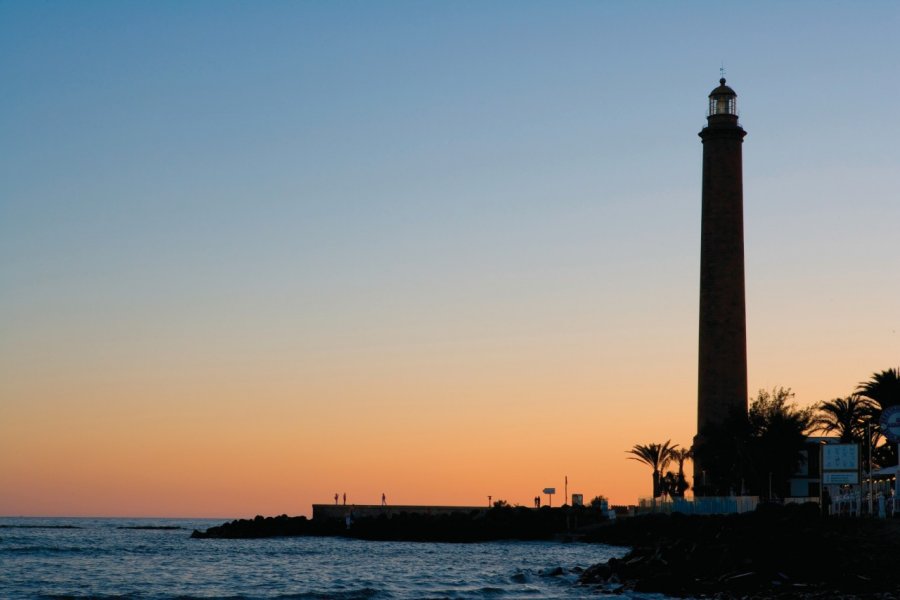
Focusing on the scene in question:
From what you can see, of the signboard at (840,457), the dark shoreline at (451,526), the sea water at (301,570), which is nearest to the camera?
the sea water at (301,570)

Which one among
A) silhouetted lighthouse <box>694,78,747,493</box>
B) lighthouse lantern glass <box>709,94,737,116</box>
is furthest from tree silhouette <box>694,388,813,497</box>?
lighthouse lantern glass <box>709,94,737,116</box>

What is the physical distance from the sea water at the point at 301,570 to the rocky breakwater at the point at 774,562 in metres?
1.77

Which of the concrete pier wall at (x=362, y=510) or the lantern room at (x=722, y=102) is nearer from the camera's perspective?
the lantern room at (x=722, y=102)

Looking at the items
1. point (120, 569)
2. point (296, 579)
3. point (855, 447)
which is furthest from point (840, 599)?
point (120, 569)

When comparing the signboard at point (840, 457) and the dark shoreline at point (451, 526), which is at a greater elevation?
the signboard at point (840, 457)

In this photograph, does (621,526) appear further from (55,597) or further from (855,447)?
(55,597)

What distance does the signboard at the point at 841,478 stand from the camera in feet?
168

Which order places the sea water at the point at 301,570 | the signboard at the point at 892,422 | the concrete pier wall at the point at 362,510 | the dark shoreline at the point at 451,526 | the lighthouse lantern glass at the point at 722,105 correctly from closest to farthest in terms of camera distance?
the sea water at the point at 301,570
the signboard at the point at 892,422
the lighthouse lantern glass at the point at 722,105
the dark shoreline at the point at 451,526
the concrete pier wall at the point at 362,510

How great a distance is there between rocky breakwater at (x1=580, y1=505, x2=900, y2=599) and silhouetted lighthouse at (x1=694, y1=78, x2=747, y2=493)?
3219 centimetres

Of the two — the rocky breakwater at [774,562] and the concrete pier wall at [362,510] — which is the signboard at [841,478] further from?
the concrete pier wall at [362,510]

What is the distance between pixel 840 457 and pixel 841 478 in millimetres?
1038

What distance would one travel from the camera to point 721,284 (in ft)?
278

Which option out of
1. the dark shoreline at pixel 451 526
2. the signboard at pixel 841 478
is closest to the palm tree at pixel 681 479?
the dark shoreline at pixel 451 526

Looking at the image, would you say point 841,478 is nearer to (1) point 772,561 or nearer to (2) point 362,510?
(1) point 772,561
